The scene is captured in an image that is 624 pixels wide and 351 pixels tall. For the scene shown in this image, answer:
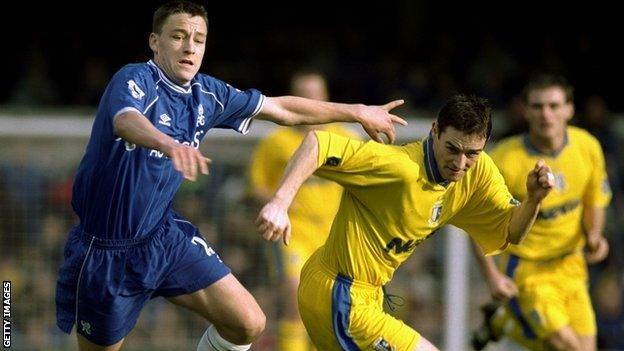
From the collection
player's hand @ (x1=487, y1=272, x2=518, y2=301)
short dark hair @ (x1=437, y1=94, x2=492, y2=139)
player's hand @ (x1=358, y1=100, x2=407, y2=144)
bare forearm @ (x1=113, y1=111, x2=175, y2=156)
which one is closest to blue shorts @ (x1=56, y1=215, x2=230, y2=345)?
bare forearm @ (x1=113, y1=111, x2=175, y2=156)

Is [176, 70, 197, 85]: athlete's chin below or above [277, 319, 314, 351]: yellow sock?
above

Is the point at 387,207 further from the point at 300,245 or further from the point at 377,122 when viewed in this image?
the point at 300,245

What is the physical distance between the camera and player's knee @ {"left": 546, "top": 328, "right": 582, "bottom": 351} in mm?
8438

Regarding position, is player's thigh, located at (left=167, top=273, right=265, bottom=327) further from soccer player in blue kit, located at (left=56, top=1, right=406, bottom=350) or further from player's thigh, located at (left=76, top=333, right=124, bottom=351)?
player's thigh, located at (left=76, top=333, right=124, bottom=351)

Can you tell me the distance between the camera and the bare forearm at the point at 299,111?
22.7ft

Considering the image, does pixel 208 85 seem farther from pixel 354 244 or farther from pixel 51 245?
pixel 51 245

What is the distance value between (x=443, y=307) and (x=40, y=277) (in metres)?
3.18

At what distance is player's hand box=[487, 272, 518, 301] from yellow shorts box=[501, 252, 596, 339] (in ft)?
0.54

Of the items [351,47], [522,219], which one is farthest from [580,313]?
[351,47]

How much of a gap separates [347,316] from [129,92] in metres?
1.47

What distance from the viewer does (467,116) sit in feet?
20.8

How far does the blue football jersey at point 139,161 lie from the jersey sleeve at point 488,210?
4.39ft

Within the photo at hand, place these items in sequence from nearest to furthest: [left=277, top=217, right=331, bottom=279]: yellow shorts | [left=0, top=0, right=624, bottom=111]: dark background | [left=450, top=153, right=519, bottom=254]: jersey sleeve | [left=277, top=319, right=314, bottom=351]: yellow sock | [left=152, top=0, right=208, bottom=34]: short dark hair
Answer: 1. [left=152, top=0, right=208, bottom=34]: short dark hair
2. [left=450, top=153, right=519, bottom=254]: jersey sleeve
3. [left=277, top=217, right=331, bottom=279]: yellow shorts
4. [left=277, top=319, right=314, bottom=351]: yellow sock
5. [left=0, top=0, right=624, bottom=111]: dark background

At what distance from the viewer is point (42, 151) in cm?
1064
